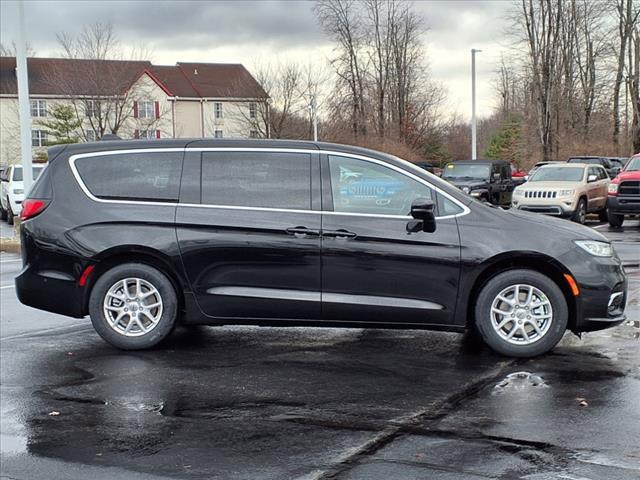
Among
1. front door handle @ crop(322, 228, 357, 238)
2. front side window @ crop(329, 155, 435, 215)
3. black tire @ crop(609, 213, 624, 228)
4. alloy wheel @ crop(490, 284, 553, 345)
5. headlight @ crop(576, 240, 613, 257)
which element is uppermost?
front side window @ crop(329, 155, 435, 215)

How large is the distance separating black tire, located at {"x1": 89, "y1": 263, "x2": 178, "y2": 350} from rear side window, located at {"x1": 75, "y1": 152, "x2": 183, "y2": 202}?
0.64 metres

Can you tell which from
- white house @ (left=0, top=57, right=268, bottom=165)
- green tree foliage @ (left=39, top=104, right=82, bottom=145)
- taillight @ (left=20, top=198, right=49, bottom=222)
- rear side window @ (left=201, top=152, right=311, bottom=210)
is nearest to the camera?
rear side window @ (left=201, top=152, right=311, bottom=210)

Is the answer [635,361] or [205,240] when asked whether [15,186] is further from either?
[635,361]

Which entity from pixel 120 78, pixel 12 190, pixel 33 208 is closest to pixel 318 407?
pixel 33 208

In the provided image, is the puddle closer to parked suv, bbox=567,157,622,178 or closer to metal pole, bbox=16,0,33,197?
metal pole, bbox=16,0,33,197

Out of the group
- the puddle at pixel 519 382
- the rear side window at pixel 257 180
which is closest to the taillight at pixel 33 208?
the rear side window at pixel 257 180

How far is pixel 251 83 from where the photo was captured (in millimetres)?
63469

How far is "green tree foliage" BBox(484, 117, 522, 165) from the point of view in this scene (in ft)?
216

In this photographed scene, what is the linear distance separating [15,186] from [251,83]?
40603mm

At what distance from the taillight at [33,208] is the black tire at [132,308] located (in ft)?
2.73

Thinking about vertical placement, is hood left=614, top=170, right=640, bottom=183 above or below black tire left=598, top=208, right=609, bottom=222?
above

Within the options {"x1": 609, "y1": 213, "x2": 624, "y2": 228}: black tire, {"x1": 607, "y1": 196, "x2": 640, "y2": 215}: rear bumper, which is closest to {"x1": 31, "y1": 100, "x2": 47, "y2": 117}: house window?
{"x1": 609, "y1": 213, "x2": 624, "y2": 228}: black tire

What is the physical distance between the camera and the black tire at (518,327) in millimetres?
6836

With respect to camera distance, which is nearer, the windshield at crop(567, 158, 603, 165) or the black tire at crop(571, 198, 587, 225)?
the black tire at crop(571, 198, 587, 225)
